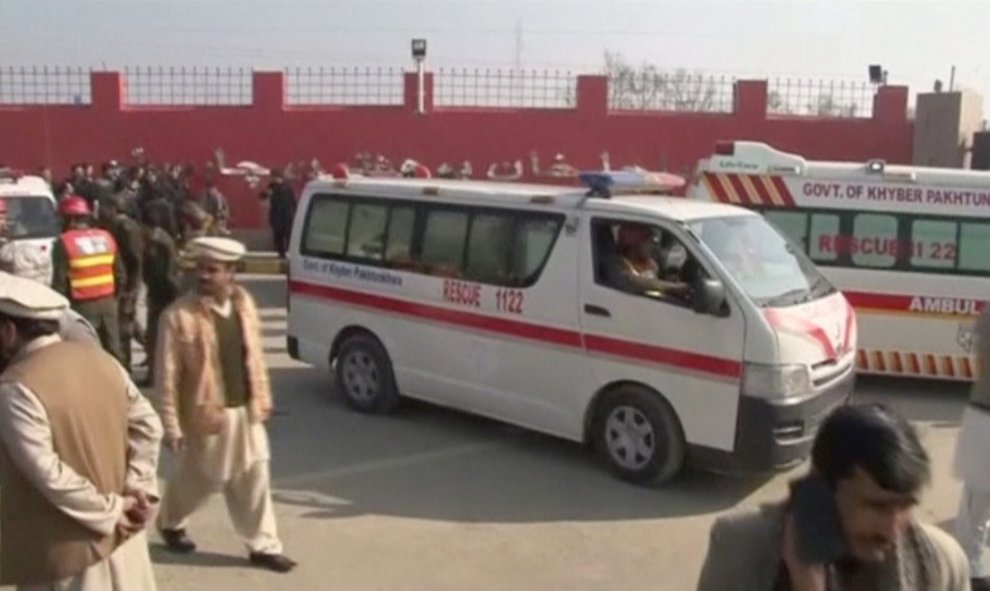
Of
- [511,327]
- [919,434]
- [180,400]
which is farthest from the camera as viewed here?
[511,327]

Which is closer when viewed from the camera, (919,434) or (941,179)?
(919,434)

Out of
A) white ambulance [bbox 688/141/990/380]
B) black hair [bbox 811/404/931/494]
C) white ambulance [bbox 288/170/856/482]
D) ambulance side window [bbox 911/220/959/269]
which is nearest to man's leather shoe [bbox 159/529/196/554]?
white ambulance [bbox 288/170/856/482]

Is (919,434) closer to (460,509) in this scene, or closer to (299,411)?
(460,509)

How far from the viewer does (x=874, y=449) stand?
2.01 meters

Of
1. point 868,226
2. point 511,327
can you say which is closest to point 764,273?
point 511,327

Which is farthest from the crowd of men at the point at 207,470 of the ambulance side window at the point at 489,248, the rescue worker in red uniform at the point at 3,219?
the rescue worker in red uniform at the point at 3,219

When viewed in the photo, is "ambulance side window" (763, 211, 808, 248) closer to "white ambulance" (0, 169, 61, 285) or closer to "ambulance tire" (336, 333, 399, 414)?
"ambulance tire" (336, 333, 399, 414)

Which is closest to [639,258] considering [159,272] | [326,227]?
[326,227]

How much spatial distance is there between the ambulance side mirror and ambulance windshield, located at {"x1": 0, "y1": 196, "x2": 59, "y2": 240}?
29.3ft

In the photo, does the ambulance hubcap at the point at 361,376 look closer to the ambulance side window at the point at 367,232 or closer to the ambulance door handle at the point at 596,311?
the ambulance side window at the point at 367,232

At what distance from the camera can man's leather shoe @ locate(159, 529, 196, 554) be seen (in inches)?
259

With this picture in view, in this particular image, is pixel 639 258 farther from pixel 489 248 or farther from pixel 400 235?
pixel 400 235

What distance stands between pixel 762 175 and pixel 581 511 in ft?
16.8

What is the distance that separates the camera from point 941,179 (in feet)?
35.3
